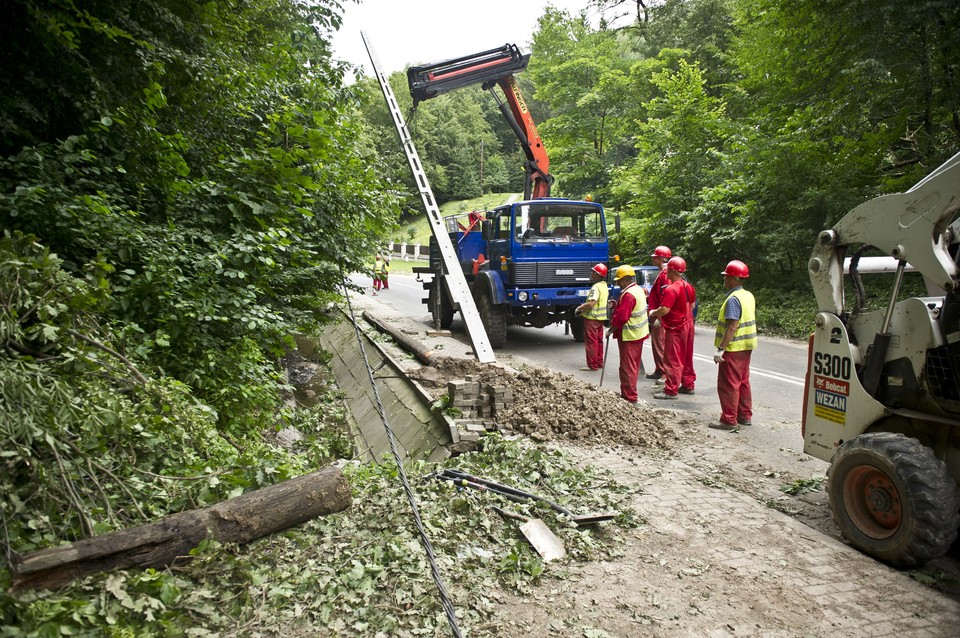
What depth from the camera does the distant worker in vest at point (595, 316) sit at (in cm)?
977

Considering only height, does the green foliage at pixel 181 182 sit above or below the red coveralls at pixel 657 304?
above

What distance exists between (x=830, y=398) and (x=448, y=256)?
261 inches

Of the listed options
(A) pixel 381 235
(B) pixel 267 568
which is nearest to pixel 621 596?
(B) pixel 267 568

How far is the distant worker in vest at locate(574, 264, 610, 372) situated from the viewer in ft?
32.0

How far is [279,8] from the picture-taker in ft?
28.7

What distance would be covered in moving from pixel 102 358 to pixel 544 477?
3328mm

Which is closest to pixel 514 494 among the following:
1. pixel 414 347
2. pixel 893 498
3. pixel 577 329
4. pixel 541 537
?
pixel 541 537

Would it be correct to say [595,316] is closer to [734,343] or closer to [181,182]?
[734,343]

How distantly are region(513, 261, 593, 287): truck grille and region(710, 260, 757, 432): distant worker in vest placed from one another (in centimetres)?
468

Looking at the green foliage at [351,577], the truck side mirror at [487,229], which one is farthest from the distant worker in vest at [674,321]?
the truck side mirror at [487,229]

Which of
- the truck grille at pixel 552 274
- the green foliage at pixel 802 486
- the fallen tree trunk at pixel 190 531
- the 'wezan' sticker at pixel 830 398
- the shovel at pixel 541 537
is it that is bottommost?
the green foliage at pixel 802 486

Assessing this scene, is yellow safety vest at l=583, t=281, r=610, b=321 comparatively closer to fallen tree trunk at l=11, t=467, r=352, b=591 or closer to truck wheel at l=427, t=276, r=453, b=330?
truck wheel at l=427, t=276, r=453, b=330

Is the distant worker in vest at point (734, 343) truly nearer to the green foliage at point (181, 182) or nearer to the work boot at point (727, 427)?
the work boot at point (727, 427)

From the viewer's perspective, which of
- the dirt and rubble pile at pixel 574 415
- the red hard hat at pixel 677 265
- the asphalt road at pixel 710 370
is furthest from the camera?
the red hard hat at pixel 677 265
